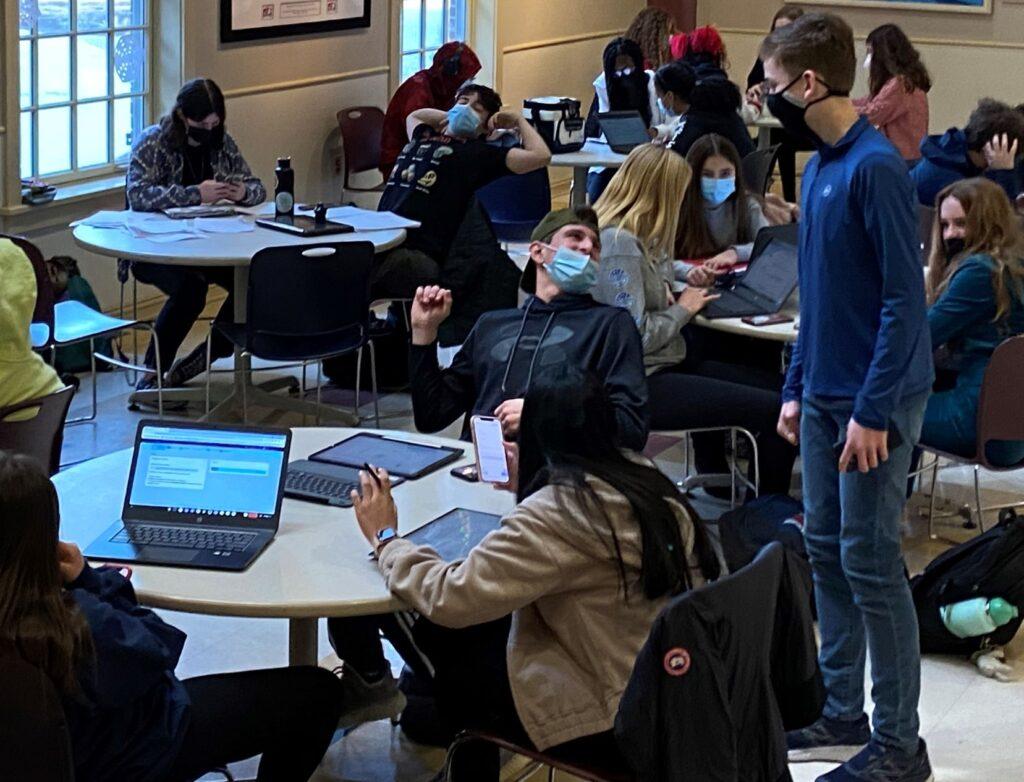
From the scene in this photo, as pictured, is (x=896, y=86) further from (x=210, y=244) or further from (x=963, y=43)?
(x=210, y=244)

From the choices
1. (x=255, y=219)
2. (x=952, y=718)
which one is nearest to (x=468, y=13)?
(x=255, y=219)

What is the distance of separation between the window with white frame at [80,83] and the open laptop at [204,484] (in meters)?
4.24

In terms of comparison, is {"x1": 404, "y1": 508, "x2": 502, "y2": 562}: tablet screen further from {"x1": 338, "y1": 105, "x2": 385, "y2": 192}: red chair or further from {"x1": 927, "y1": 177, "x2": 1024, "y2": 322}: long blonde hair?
{"x1": 338, "y1": 105, "x2": 385, "y2": 192}: red chair

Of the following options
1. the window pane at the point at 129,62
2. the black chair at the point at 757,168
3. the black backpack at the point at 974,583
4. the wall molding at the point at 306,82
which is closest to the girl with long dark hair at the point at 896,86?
the black chair at the point at 757,168

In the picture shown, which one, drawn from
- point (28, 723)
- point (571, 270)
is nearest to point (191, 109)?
point (571, 270)

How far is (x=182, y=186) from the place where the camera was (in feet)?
20.8

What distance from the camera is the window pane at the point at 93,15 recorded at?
725 cm

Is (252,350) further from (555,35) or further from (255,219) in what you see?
(555,35)

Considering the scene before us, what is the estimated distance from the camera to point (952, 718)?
394cm

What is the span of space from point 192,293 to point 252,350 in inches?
37.5

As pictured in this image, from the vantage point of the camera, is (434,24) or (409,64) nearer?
(409,64)

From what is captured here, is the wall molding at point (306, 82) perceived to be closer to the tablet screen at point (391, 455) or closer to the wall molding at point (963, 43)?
the wall molding at point (963, 43)

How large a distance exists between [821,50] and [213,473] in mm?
1473

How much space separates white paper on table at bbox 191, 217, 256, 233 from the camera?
5980 mm
